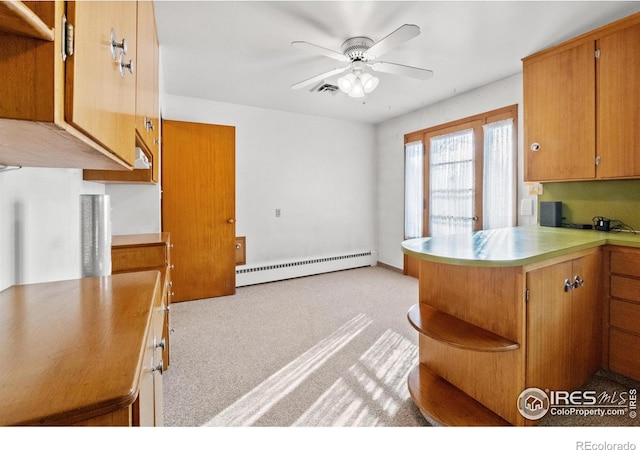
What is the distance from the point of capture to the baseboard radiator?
4.28 m

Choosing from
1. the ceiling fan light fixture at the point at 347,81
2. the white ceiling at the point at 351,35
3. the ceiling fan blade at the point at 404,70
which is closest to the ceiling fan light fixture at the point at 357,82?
the ceiling fan light fixture at the point at 347,81

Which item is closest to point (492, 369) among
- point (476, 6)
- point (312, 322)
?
point (312, 322)

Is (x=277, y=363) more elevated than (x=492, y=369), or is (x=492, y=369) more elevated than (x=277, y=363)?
(x=492, y=369)

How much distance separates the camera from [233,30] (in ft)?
7.79

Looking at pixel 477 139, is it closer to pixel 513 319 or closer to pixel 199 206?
pixel 513 319

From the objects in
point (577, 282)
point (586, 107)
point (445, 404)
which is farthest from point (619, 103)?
point (445, 404)

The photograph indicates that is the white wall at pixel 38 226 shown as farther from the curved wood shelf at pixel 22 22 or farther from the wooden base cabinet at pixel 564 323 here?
the wooden base cabinet at pixel 564 323

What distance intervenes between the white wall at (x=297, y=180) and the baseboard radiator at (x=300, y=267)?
0.31 ft

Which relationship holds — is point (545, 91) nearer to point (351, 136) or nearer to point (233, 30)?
point (233, 30)

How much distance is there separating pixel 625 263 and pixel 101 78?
8.98ft

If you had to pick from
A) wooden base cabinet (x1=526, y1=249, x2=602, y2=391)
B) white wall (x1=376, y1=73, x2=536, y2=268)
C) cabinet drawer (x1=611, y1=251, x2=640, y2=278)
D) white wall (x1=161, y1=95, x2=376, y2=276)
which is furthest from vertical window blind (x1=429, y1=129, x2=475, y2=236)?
wooden base cabinet (x1=526, y1=249, x2=602, y2=391)

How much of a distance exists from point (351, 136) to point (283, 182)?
4.98 feet

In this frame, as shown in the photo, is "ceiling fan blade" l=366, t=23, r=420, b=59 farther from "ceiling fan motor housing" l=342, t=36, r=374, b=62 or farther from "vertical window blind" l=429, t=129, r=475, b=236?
"vertical window blind" l=429, t=129, r=475, b=236

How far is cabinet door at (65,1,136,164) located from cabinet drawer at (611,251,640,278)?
8.87 ft
